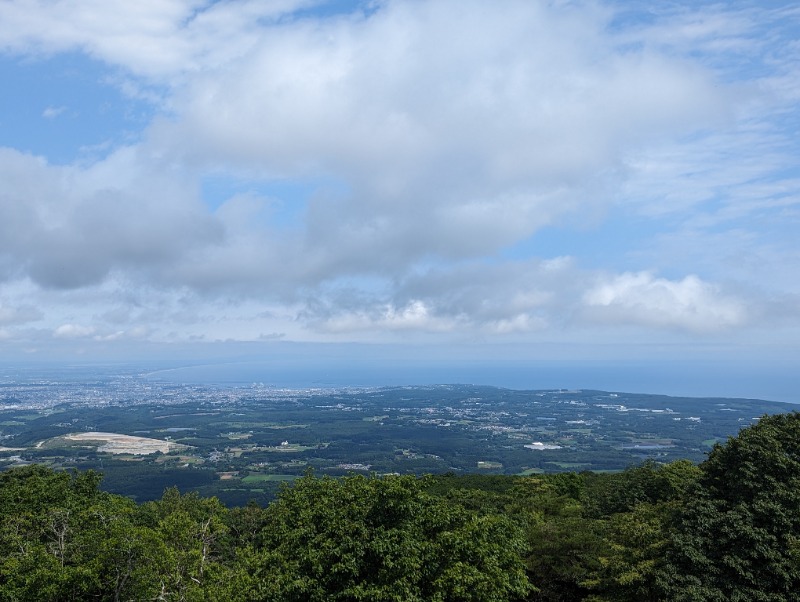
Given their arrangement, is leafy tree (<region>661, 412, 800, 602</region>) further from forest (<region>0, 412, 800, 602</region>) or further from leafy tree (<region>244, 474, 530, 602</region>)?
leafy tree (<region>244, 474, 530, 602</region>)

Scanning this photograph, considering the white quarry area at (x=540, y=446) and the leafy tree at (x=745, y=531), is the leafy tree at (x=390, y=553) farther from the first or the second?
the white quarry area at (x=540, y=446)

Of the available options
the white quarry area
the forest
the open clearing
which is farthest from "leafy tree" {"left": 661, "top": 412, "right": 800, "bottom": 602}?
the open clearing

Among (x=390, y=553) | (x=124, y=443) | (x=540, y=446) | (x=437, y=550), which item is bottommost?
(x=124, y=443)

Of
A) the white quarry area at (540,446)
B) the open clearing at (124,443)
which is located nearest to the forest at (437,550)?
the open clearing at (124,443)

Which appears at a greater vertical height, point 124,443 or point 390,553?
point 390,553

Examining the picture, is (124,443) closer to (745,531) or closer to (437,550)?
(437,550)

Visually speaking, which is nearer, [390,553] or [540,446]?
[390,553]

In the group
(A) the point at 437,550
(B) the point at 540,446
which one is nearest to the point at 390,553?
(A) the point at 437,550

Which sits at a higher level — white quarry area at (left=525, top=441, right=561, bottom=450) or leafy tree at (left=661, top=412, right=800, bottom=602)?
leafy tree at (left=661, top=412, right=800, bottom=602)

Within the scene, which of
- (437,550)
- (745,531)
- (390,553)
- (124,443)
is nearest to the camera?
A: (390,553)
